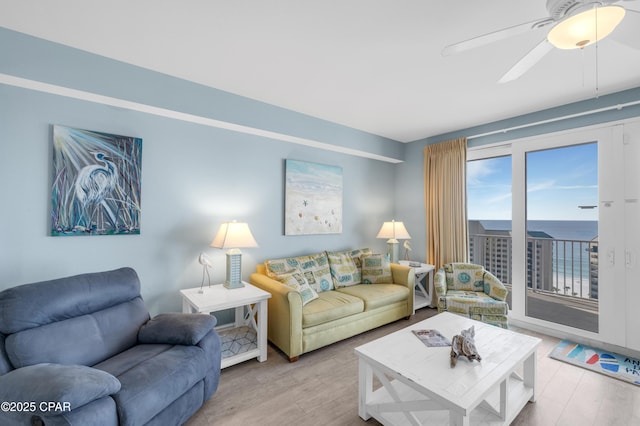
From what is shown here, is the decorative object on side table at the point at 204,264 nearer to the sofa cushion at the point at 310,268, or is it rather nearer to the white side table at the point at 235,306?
the white side table at the point at 235,306

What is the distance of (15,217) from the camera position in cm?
203

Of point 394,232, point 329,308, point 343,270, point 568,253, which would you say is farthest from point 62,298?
point 568,253

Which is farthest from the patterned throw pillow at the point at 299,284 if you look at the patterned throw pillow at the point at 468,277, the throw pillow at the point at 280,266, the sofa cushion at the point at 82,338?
the patterned throw pillow at the point at 468,277

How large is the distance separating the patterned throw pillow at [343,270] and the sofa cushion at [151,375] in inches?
74.9

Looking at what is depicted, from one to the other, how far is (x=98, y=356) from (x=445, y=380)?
6.91 feet

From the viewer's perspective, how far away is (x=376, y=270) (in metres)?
3.66

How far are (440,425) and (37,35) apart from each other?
12.4 feet

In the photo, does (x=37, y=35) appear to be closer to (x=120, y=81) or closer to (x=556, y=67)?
(x=120, y=81)

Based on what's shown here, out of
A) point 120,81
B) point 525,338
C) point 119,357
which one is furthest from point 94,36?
point 525,338

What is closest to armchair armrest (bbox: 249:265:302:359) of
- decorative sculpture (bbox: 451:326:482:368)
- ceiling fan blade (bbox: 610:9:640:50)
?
decorative sculpture (bbox: 451:326:482:368)

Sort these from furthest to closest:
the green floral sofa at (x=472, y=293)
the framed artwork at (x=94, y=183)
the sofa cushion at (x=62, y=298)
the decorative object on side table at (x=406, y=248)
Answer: the decorative object on side table at (x=406, y=248) → the green floral sofa at (x=472, y=293) → the framed artwork at (x=94, y=183) → the sofa cushion at (x=62, y=298)

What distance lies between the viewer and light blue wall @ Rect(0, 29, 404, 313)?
203cm

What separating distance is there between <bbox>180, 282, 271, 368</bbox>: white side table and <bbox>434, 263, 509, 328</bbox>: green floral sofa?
6.59ft

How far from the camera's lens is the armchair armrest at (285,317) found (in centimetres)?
248
